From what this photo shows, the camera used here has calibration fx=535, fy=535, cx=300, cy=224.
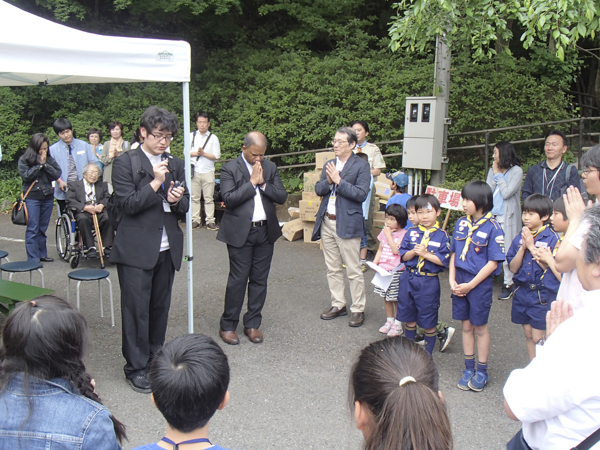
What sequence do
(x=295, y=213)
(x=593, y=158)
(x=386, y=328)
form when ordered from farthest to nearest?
(x=295, y=213) < (x=386, y=328) < (x=593, y=158)

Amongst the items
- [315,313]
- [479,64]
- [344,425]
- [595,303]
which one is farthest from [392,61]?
[595,303]

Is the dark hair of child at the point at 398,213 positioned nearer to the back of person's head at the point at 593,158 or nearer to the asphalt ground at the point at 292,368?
the asphalt ground at the point at 292,368

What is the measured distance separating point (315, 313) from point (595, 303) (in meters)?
3.99

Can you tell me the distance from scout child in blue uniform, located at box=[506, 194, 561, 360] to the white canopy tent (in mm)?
2635

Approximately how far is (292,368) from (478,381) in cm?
147

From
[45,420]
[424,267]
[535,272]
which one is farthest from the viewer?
[424,267]

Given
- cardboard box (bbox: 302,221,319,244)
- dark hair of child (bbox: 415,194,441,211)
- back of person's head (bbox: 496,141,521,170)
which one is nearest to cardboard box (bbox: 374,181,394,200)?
cardboard box (bbox: 302,221,319,244)

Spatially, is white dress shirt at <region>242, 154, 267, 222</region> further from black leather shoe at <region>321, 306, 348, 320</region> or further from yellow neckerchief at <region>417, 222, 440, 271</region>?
yellow neckerchief at <region>417, 222, 440, 271</region>

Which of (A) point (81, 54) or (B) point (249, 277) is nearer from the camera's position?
(A) point (81, 54)

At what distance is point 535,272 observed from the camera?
393 centimetres

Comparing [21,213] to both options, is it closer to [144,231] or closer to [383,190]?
[144,231]

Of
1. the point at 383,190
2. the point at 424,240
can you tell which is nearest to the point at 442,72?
the point at 383,190

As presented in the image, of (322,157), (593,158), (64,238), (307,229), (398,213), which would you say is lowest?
(64,238)

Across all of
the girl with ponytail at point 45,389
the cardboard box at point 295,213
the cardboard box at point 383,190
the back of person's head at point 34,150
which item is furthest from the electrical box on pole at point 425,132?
the girl with ponytail at point 45,389
